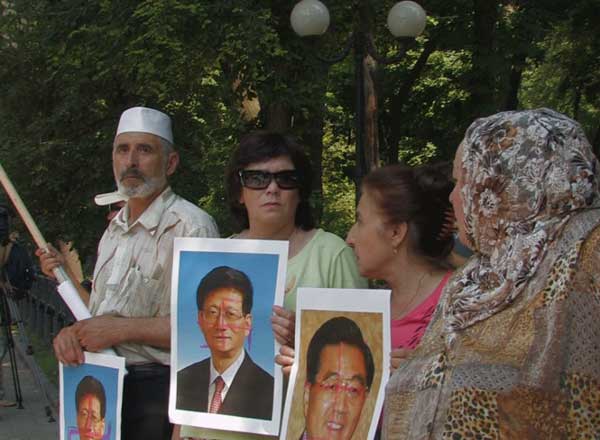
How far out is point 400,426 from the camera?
90.0 inches

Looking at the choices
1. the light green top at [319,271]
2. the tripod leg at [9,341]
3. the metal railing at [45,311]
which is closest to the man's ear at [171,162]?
the light green top at [319,271]

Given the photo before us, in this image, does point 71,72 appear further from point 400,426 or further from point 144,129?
point 400,426

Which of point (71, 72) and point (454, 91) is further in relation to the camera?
point (454, 91)

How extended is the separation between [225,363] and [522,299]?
148 cm

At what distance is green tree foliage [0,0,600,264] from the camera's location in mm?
9719

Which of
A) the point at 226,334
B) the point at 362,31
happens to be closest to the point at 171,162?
the point at 226,334

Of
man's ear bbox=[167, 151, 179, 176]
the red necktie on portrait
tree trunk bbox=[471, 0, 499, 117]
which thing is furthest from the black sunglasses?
tree trunk bbox=[471, 0, 499, 117]

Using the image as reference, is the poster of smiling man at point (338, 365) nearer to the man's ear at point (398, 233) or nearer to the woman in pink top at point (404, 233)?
the woman in pink top at point (404, 233)

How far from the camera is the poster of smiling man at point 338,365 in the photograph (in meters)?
2.83

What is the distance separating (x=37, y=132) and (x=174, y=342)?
1190 centimetres

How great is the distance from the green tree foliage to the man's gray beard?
5.73 metres

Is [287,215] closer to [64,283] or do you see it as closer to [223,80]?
[64,283]

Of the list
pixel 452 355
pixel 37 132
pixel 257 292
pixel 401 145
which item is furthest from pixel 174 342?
pixel 401 145

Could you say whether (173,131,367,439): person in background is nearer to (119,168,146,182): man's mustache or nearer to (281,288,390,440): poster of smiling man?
(281,288,390,440): poster of smiling man
